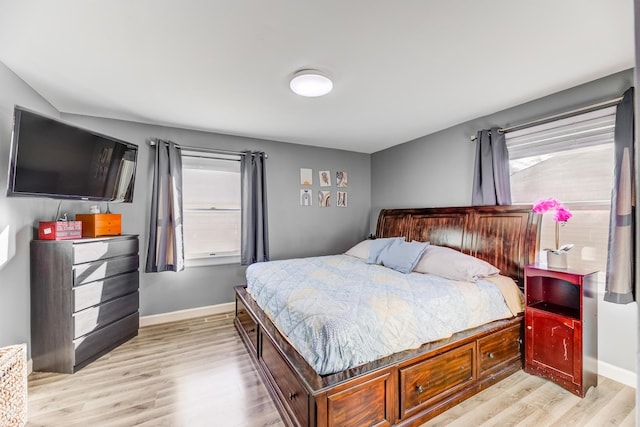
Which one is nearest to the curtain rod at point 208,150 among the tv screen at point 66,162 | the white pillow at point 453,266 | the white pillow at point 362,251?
the tv screen at point 66,162

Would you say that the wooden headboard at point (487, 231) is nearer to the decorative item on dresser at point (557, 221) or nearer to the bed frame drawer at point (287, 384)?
the decorative item on dresser at point (557, 221)

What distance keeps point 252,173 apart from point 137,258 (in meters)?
1.73

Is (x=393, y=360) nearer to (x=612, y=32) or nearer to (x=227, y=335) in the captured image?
(x=227, y=335)

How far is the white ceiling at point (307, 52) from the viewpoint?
1.52 metres

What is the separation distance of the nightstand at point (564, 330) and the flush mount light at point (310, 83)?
232 cm

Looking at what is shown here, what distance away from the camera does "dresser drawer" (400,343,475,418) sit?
5.77 feet

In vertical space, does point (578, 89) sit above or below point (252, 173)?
above

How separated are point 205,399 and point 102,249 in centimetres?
172

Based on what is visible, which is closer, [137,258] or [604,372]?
[604,372]

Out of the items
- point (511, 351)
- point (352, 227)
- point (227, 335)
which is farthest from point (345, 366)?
point (352, 227)

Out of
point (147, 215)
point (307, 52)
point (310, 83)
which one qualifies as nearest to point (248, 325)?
point (147, 215)

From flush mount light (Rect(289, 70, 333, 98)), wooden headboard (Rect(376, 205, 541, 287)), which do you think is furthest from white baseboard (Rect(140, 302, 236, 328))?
flush mount light (Rect(289, 70, 333, 98))

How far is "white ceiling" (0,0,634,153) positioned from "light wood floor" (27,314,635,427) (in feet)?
→ 8.12

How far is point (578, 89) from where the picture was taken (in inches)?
95.5
